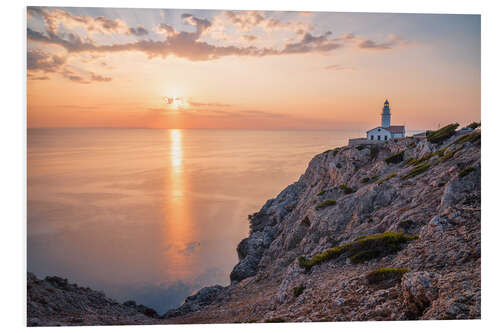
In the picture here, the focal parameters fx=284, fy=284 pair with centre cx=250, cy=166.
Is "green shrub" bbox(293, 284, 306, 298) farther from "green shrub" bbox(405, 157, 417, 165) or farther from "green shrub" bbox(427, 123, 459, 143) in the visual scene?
"green shrub" bbox(427, 123, 459, 143)

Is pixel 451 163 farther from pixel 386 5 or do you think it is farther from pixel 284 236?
pixel 284 236

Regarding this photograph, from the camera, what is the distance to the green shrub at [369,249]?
866 centimetres

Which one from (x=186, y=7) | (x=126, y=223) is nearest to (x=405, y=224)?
(x=186, y=7)

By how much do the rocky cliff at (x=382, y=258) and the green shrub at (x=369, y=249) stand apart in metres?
0.03

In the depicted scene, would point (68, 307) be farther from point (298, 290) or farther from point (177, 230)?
point (177, 230)

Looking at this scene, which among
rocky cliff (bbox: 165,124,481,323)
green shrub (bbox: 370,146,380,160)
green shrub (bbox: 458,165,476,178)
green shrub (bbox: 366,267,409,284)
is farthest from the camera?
green shrub (bbox: 370,146,380,160)

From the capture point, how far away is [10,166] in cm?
835

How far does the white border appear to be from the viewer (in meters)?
7.91

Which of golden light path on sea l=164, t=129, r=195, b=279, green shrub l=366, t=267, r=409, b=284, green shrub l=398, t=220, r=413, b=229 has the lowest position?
golden light path on sea l=164, t=129, r=195, b=279

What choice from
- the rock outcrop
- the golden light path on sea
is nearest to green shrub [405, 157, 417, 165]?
the golden light path on sea

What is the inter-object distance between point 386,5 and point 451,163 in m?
7.95

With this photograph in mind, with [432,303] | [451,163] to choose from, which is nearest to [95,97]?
[432,303]

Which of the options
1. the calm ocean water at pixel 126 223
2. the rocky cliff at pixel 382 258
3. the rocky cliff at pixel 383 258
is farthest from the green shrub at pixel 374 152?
the rocky cliff at pixel 383 258

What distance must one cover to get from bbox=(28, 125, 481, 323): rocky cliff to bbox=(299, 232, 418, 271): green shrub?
0.03 m
